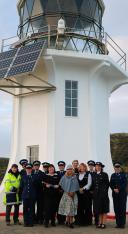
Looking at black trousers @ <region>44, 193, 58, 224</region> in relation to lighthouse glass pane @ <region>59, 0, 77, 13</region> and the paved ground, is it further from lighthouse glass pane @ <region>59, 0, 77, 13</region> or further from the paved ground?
lighthouse glass pane @ <region>59, 0, 77, 13</region>

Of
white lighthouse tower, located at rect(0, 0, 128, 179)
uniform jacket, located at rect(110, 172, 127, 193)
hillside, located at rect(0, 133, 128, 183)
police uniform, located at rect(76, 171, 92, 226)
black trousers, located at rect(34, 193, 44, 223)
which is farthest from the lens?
hillside, located at rect(0, 133, 128, 183)

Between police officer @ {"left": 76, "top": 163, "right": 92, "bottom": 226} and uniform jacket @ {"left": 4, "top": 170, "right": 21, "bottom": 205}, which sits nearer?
police officer @ {"left": 76, "top": 163, "right": 92, "bottom": 226}

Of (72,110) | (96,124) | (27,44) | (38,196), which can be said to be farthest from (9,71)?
(38,196)

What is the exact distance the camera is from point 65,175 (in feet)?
33.1

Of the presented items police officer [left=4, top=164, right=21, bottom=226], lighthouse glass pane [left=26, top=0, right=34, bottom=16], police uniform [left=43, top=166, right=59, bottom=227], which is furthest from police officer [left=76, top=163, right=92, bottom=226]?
lighthouse glass pane [left=26, top=0, right=34, bottom=16]

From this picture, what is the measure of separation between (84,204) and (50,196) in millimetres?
1042

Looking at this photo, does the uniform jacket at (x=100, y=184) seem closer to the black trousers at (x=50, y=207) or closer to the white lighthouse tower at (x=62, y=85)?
the black trousers at (x=50, y=207)

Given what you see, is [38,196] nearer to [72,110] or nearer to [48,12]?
[72,110]

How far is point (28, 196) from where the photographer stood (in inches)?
398

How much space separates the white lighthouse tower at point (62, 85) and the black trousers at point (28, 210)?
3.17 meters

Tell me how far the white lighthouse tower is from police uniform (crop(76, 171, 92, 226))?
118 inches

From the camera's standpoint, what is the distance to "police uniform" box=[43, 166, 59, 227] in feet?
32.9

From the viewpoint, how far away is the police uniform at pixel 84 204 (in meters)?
10.3

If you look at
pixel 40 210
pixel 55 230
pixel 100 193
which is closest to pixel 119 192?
pixel 100 193
